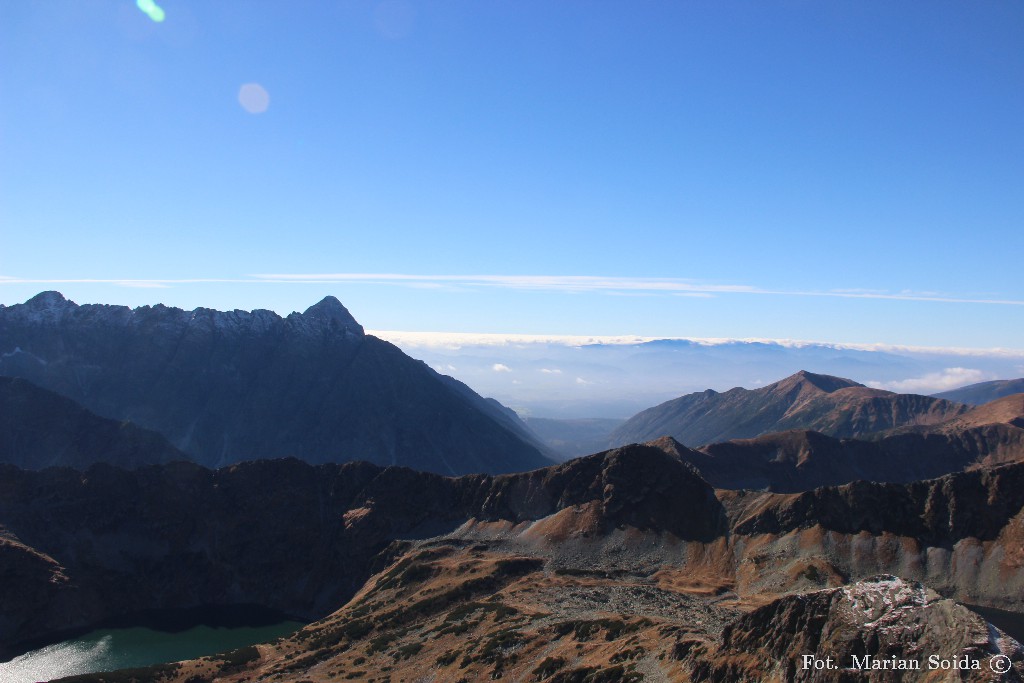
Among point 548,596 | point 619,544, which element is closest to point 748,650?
point 548,596

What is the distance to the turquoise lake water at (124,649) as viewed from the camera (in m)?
139

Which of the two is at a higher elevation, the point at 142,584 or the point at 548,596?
the point at 548,596

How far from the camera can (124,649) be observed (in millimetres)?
151625

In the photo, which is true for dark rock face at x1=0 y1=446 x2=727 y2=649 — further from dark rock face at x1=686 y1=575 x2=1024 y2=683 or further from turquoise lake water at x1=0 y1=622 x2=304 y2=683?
dark rock face at x1=686 y1=575 x2=1024 y2=683

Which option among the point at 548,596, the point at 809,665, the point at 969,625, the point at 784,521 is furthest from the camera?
the point at 784,521

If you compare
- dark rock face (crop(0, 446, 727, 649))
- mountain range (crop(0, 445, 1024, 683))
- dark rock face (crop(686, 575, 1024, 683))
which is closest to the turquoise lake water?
mountain range (crop(0, 445, 1024, 683))

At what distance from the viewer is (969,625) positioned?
4344cm

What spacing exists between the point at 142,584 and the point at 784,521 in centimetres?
17138

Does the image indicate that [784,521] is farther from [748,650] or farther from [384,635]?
[748,650]

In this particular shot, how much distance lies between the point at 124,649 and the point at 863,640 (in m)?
161

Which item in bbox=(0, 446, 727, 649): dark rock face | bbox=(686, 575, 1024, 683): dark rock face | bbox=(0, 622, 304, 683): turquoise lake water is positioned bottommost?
bbox=(0, 622, 304, 683): turquoise lake water

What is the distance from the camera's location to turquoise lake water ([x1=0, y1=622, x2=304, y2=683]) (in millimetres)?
139000

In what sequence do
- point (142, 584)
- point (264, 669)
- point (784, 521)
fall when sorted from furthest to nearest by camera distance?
point (142, 584) < point (784, 521) < point (264, 669)

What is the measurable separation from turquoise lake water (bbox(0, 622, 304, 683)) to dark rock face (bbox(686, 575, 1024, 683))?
13245cm
